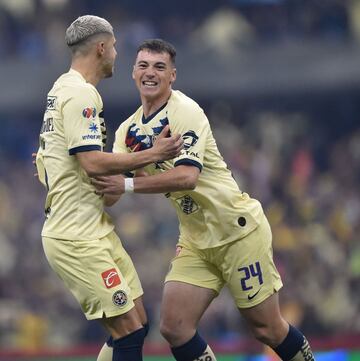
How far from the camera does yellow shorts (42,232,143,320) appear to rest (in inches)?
367

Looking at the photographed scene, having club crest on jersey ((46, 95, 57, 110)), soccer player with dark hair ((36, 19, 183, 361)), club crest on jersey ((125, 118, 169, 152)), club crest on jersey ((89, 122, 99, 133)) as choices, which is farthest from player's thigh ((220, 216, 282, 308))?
club crest on jersey ((46, 95, 57, 110))

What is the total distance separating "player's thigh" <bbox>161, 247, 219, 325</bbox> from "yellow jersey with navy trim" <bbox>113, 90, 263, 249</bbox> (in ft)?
0.51

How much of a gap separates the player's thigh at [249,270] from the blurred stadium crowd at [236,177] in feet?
20.1

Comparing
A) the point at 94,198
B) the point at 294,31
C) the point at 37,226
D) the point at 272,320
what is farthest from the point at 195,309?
the point at 294,31

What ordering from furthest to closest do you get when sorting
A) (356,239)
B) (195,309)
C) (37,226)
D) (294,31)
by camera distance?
(294,31)
(37,226)
(356,239)
(195,309)

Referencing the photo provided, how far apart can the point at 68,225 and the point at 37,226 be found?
416 inches

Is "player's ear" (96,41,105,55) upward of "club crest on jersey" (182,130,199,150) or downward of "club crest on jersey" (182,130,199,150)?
upward

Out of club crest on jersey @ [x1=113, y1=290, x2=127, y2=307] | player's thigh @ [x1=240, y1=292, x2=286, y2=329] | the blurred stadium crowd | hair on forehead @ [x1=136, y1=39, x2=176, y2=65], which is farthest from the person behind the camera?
the blurred stadium crowd

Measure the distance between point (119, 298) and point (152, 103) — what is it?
1466 mm

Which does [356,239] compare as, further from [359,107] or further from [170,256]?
[359,107]

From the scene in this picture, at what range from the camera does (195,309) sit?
32.8 ft

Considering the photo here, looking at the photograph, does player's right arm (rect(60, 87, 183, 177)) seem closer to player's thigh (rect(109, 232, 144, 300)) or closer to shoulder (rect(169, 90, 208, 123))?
shoulder (rect(169, 90, 208, 123))

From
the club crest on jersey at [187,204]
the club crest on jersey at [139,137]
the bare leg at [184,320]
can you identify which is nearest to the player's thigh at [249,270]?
the bare leg at [184,320]

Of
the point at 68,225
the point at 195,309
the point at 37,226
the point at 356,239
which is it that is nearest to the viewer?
the point at 68,225
